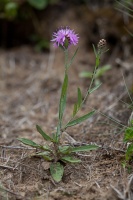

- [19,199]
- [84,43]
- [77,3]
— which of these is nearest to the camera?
[19,199]

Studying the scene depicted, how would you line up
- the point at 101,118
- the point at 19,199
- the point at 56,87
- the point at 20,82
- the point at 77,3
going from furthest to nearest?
the point at 77,3 → the point at 20,82 → the point at 56,87 → the point at 101,118 → the point at 19,199

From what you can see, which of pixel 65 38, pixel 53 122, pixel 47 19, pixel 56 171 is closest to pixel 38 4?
pixel 47 19

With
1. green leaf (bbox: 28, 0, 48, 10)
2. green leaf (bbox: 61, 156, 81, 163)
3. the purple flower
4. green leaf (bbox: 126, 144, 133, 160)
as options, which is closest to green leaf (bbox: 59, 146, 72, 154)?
green leaf (bbox: 61, 156, 81, 163)

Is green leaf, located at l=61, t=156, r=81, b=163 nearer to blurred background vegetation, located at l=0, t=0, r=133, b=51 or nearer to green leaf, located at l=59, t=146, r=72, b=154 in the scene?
green leaf, located at l=59, t=146, r=72, b=154

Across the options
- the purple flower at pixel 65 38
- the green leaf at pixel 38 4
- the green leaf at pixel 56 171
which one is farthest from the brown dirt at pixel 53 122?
the purple flower at pixel 65 38

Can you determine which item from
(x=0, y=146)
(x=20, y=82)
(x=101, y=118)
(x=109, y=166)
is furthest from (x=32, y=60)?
(x=109, y=166)

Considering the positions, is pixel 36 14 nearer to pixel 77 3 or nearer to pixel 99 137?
pixel 77 3

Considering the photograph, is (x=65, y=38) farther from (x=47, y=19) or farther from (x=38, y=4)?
(x=47, y=19)

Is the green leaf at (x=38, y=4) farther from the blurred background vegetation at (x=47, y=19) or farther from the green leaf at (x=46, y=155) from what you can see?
the green leaf at (x=46, y=155)

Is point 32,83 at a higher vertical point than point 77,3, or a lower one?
lower
